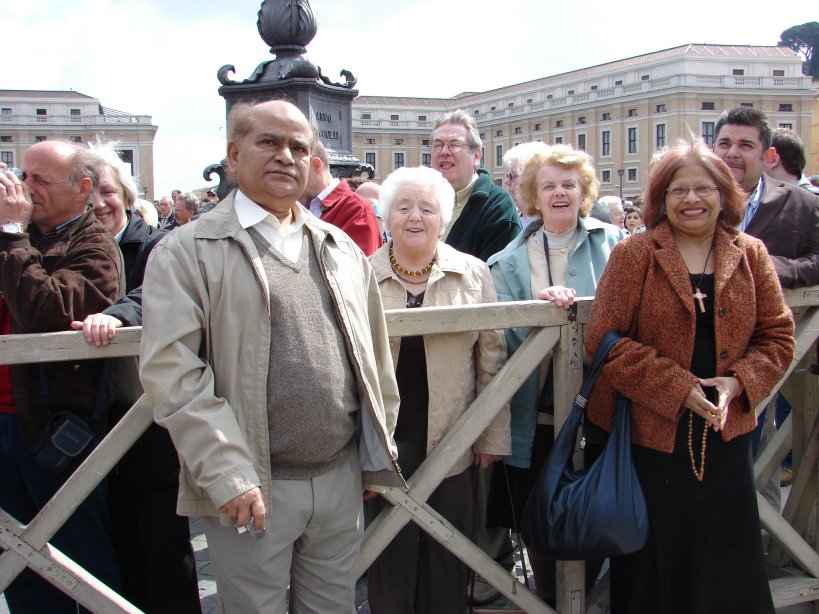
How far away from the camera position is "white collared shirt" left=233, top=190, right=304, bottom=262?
2.10m

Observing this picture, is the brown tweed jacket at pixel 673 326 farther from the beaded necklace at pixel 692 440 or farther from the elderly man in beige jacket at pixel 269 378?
the elderly man in beige jacket at pixel 269 378

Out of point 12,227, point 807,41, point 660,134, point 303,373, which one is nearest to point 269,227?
point 303,373

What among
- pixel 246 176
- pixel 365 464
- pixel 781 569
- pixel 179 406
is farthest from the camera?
pixel 781 569

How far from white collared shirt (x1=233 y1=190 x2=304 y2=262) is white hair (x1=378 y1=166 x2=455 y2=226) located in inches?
34.7

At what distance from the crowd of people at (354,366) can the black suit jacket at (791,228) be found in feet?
0.04

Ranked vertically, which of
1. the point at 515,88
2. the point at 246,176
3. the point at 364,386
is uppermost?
the point at 515,88

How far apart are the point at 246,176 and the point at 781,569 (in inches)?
119

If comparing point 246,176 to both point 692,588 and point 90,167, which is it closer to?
point 90,167

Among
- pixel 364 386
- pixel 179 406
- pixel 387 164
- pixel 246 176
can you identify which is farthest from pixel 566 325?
pixel 387 164

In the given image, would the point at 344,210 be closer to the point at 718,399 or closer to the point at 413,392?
the point at 413,392

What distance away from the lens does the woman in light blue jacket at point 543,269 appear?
300cm

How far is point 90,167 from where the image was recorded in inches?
109

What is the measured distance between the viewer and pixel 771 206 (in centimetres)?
309

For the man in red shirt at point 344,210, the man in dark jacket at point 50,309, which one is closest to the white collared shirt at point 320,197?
the man in red shirt at point 344,210
